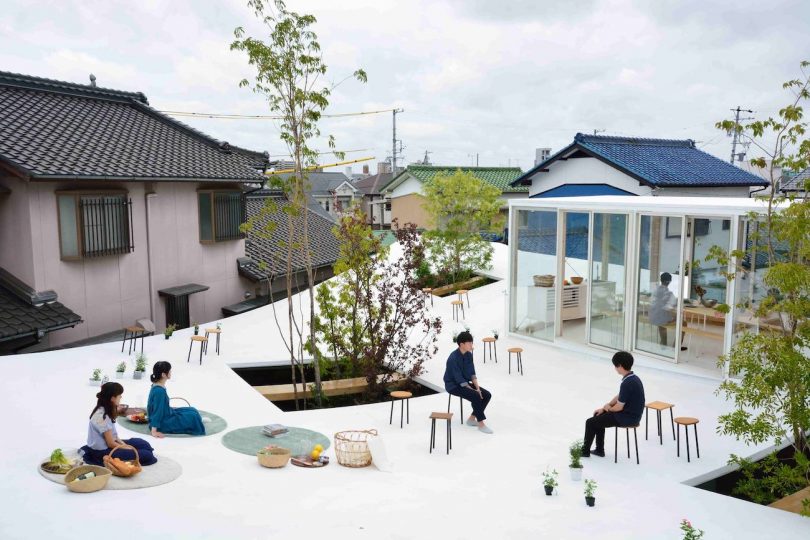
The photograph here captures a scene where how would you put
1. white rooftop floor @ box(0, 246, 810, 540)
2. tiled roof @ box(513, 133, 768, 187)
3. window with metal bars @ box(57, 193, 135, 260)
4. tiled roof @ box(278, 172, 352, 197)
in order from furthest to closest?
tiled roof @ box(278, 172, 352, 197), tiled roof @ box(513, 133, 768, 187), window with metal bars @ box(57, 193, 135, 260), white rooftop floor @ box(0, 246, 810, 540)

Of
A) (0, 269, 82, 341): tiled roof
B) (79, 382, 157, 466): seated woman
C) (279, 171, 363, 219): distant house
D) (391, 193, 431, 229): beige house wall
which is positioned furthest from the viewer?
(279, 171, 363, 219): distant house

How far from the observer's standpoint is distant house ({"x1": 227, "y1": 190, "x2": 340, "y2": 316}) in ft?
51.5

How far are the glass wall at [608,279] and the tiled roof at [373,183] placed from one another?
1268 inches

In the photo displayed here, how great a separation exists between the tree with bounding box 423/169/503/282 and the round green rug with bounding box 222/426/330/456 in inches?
418

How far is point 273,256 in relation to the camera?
53.7 ft

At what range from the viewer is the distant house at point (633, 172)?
17562 mm

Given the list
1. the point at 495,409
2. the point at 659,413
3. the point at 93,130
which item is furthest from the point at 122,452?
the point at 93,130

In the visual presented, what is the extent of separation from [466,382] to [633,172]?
11.0 meters

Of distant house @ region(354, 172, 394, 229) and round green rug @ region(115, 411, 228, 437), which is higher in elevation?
distant house @ region(354, 172, 394, 229)

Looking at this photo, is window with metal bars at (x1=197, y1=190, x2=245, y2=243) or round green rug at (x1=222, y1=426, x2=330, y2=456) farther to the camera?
window with metal bars at (x1=197, y1=190, x2=245, y2=243)

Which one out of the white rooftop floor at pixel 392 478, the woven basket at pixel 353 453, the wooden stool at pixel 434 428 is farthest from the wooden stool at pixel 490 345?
the woven basket at pixel 353 453

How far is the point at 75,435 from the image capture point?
6.85m

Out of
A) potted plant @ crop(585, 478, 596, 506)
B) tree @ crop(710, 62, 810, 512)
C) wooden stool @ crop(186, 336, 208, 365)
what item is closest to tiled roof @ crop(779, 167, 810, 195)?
tree @ crop(710, 62, 810, 512)

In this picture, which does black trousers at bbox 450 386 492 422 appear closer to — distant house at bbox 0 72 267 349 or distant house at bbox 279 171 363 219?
distant house at bbox 0 72 267 349
